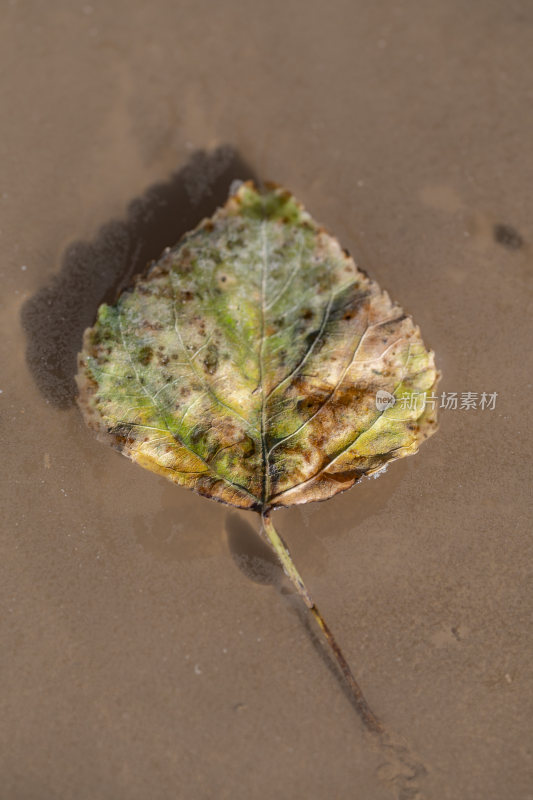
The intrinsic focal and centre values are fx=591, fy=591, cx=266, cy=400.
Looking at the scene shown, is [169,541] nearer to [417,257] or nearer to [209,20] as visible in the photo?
[417,257]

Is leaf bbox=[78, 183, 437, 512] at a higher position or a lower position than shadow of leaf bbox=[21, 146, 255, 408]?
lower

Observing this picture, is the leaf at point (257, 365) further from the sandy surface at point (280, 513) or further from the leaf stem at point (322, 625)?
the sandy surface at point (280, 513)

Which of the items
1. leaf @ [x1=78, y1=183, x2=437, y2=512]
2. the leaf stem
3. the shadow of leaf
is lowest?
the leaf stem

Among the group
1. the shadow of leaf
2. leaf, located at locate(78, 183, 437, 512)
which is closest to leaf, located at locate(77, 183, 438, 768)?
leaf, located at locate(78, 183, 437, 512)

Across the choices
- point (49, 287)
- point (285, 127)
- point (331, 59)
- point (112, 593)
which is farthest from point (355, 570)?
point (331, 59)

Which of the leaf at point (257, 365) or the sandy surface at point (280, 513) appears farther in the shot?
the sandy surface at point (280, 513)

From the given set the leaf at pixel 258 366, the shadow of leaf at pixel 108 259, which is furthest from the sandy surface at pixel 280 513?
the leaf at pixel 258 366

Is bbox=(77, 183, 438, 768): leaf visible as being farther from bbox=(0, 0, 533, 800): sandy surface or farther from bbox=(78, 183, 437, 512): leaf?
bbox=(0, 0, 533, 800): sandy surface
